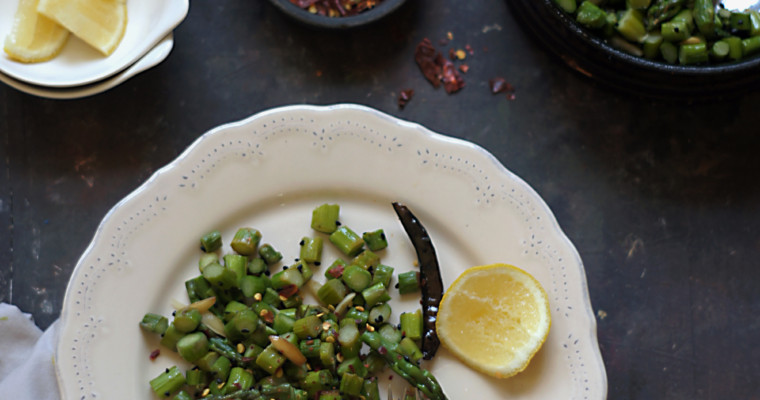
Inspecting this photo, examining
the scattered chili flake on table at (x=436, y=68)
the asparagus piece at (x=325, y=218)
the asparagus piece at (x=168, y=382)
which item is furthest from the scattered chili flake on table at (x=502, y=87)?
the asparagus piece at (x=168, y=382)

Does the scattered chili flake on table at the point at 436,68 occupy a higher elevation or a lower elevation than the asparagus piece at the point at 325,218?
higher

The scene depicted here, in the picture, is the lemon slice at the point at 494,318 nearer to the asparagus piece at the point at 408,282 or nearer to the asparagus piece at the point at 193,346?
the asparagus piece at the point at 408,282

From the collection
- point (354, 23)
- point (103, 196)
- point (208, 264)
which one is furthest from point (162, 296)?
point (354, 23)

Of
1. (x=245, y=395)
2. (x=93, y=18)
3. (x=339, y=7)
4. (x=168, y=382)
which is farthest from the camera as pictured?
(x=339, y=7)

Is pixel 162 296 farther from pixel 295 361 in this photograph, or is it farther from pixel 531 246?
pixel 531 246

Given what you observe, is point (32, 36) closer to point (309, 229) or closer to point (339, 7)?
point (339, 7)

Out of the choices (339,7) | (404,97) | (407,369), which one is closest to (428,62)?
(404,97)
